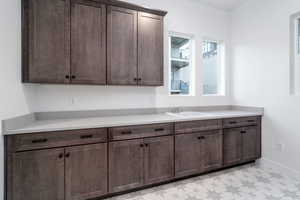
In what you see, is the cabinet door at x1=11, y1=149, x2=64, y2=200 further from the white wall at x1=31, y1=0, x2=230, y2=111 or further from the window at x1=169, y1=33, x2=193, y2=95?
the window at x1=169, y1=33, x2=193, y2=95

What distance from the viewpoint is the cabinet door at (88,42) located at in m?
2.13

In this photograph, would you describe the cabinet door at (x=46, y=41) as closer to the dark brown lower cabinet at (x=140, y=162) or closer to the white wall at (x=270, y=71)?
the dark brown lower cabinet at (x=140, y=162)

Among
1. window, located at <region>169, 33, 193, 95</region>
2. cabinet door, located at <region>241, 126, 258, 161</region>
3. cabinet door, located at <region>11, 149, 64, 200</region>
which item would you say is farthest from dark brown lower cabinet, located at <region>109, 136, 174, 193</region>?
cabinet door, located at <region>241, 126, 258, 161</region>

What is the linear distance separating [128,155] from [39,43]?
1.63m

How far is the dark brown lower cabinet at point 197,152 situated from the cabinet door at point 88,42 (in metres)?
1.40

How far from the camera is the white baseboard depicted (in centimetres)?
261

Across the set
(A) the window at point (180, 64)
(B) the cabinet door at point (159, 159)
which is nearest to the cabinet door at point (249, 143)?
(A) the window at point (180, 64)

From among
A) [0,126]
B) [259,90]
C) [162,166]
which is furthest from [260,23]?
[0,126]

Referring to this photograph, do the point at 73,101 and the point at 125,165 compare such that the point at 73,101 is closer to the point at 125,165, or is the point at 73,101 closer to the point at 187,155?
the point at 125,165

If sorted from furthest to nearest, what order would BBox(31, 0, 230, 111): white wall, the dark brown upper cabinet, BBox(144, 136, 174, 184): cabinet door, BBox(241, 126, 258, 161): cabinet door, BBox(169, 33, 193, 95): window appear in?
BBox(169, 33, 193, 95): window, BBox(241, 126, 258, 161): cabinet door, BBox(31, 0, 230, 111): white wall, BBox(144, 136, 174, 184): cabinet door, the dark brown upper cabinet

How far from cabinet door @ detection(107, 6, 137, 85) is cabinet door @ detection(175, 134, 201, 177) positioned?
41.7 inches

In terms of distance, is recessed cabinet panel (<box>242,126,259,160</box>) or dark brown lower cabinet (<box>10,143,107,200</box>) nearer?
dark brown lower cabinet (<box>10,143,107,200</box>)

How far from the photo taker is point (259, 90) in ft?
10.3

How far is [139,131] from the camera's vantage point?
2170mm
